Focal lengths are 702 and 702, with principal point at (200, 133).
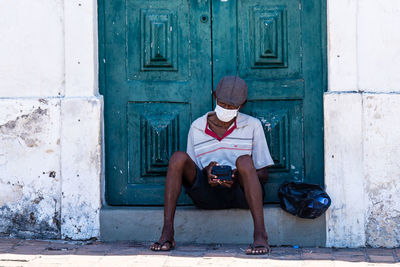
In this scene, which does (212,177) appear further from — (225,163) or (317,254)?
(317,254)

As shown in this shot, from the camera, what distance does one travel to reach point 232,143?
5414 millimetres

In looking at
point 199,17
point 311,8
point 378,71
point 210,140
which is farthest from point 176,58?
point 378,71

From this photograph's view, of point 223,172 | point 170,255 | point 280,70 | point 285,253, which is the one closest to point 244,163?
point 223,172

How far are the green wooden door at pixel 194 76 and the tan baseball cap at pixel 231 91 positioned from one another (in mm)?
393

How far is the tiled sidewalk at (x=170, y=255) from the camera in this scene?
4746 millimetres

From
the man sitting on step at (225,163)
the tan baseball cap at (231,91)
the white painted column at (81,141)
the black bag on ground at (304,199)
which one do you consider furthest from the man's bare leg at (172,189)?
the black bag on ground at (304,199)

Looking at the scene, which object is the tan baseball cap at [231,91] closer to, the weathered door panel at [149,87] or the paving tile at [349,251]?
the weathered door panel at [149,87]

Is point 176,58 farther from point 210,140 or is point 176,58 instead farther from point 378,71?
point 378,71

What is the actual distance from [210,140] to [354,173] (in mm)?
1127

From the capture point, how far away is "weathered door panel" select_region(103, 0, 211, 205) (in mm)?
5711

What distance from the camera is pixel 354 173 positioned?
5.35 m

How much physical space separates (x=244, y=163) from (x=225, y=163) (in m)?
0.33

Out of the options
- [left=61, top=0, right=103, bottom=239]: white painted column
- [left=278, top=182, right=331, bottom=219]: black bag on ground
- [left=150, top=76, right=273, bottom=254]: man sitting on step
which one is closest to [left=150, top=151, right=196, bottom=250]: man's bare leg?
[left=150, top=76, right=273, bottom=254]: man sitting on step

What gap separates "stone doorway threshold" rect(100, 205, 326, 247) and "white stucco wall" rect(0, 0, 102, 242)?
18 cm
